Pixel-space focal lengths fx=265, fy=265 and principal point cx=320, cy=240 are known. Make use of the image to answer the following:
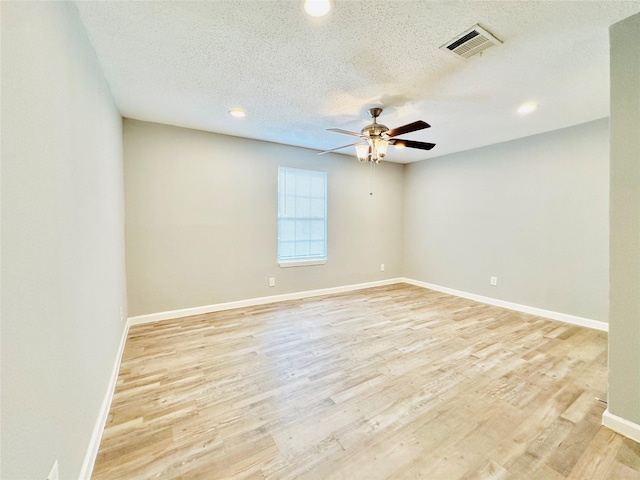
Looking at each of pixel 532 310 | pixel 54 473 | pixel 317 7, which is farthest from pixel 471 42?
pixel 532 310

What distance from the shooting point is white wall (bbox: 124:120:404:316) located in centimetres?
330

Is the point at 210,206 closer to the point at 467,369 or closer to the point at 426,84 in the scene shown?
the point at 426,84

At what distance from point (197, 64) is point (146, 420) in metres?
2.54

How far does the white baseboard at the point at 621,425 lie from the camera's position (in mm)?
1588

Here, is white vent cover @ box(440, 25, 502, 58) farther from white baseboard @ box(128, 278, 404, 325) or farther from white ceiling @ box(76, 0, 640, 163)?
white baseboard @ box(128, 278, 404, 325)

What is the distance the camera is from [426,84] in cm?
234

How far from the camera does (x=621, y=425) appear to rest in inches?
64.2

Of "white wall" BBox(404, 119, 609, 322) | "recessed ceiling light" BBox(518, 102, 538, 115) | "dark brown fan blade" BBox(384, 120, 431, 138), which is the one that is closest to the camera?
"dark brown fan blade" BBox(384, 120, 431, 138)

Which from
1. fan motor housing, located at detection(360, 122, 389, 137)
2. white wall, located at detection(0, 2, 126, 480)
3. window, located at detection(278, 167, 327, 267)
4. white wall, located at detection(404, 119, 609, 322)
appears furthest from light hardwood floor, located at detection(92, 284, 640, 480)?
fan motor housing, located at detection(360, 122, 389, 137)

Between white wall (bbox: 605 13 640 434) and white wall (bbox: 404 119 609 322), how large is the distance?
2177mm

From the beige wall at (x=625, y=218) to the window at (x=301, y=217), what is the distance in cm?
352

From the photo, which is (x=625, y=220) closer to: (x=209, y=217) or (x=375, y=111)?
(x=375, y=111)

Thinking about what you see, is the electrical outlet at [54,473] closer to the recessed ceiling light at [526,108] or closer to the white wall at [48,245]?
the white wall at [48,245]

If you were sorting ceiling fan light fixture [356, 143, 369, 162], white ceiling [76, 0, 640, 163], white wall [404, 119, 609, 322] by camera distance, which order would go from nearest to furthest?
white ceiling [76, 0, 640, 163]
ceiling fan light fixture [356, 143, 369, 162]
white wall [404, 119, 609, 322]
